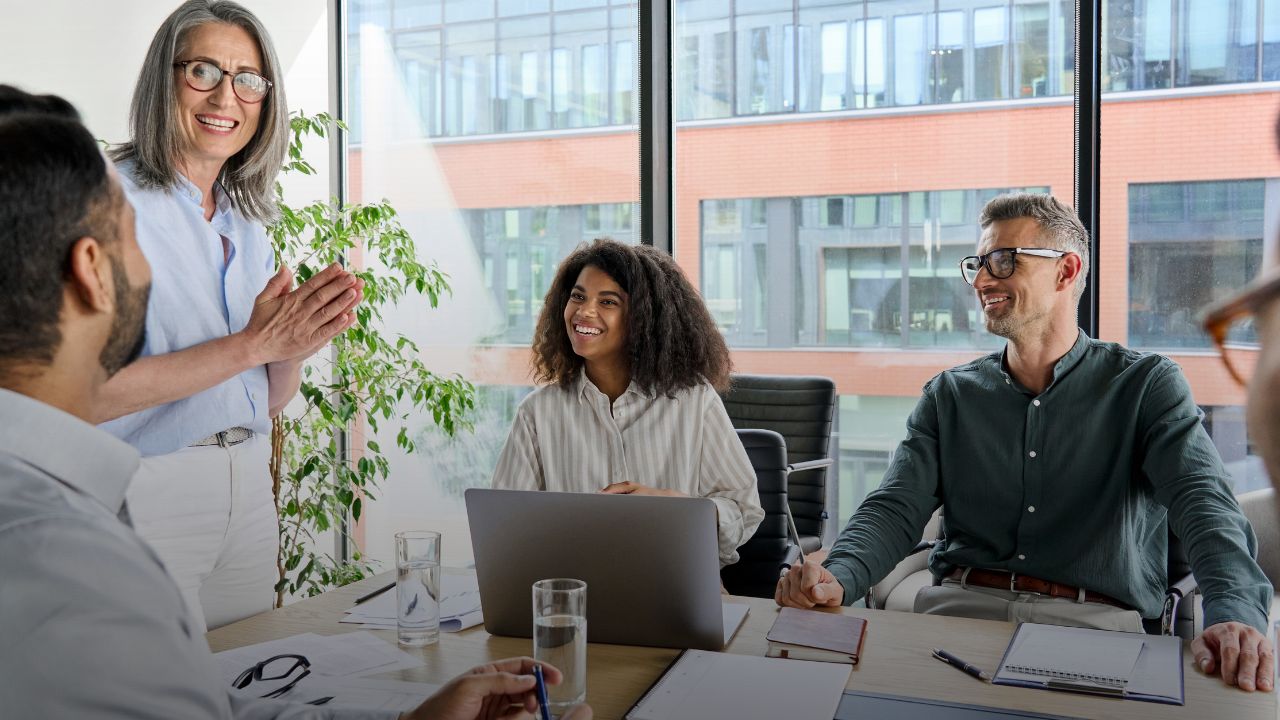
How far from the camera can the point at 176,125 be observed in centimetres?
196

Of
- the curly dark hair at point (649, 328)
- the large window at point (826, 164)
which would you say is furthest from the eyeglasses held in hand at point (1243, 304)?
the large window at point (826, 164)

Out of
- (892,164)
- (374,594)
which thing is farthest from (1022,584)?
(892,164)

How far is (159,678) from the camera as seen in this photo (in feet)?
2.58

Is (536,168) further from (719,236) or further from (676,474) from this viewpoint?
(676,474)

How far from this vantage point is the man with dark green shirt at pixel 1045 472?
2.03 m

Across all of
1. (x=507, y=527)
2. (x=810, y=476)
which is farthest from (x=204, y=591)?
(x=810, y=476)

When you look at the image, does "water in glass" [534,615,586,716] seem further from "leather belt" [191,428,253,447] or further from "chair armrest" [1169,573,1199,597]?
"chair armrest" [1169,573,1199,597]

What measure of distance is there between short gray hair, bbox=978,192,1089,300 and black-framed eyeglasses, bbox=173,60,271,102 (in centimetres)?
164

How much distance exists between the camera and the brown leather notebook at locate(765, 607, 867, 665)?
151cm

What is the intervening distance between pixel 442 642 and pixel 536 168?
316 centimetres

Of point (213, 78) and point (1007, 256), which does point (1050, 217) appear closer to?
point (1007, 256)

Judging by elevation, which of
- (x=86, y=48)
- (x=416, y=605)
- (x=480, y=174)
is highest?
(x=86, y=48)

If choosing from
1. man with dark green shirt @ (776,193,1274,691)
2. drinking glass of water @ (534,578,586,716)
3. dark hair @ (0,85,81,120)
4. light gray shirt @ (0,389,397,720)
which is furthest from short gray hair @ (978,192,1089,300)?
light gray shirt @ (0,389,397,720)

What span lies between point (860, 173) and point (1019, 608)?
2.24 m
